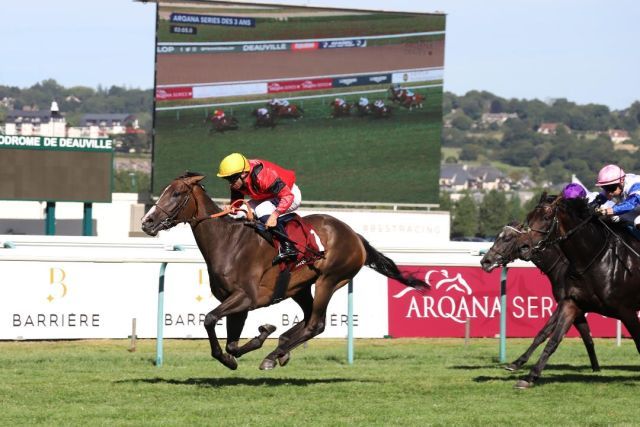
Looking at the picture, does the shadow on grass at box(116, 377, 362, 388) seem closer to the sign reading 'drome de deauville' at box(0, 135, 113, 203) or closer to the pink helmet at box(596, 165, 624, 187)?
the pink helmet at box(596, 165, 624, 187)

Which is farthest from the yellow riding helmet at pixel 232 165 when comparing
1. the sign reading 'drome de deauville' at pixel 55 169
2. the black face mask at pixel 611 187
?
the sign reading 'drome de deauville' at pixel 55 169

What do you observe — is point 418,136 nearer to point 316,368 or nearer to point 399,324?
point 399,324

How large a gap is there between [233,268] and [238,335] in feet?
1.93

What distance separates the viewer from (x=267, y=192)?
33.3ft

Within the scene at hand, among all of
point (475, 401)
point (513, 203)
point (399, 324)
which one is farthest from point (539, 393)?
point (513, 203)

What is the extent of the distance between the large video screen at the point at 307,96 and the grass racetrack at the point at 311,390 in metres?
23.0

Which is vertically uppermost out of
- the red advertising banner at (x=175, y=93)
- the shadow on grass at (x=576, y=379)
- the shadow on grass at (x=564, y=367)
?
the red advertising banner at (x=175, y=93)

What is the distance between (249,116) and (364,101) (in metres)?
3.97

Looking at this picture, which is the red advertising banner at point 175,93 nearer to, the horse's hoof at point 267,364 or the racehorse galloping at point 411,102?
the racehorse galloping at point 411,102

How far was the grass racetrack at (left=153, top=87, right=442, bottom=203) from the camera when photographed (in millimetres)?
36781

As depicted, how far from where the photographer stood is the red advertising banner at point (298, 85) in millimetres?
38219

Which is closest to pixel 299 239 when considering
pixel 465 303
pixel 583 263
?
pixel 583 263

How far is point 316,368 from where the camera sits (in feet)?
40.1

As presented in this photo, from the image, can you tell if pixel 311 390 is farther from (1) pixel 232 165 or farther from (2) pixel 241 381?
(1) pixel 232 165
